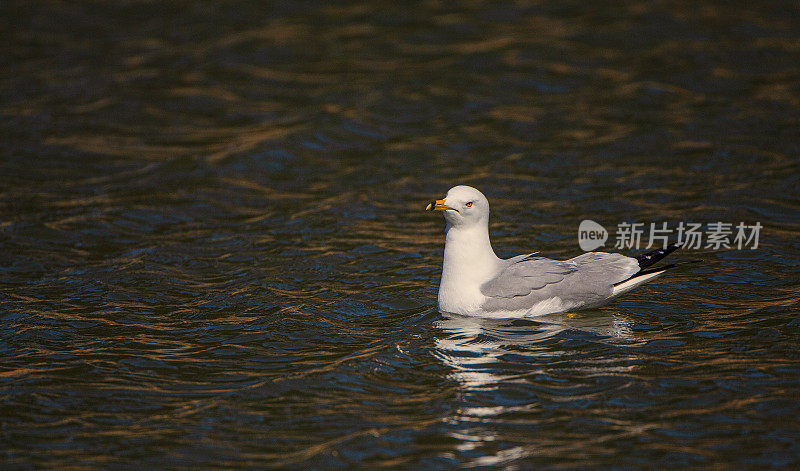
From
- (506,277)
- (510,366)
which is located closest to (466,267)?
(506,277)

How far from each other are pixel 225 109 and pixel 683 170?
7.26m

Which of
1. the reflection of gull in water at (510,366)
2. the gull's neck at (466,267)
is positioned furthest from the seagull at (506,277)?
the reflection of gull in water at (510,366)

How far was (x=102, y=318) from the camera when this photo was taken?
28.2 feet

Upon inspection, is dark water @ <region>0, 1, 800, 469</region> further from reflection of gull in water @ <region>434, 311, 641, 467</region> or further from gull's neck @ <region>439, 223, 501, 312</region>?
gull's neck @ <region>439, 223, 501, 312</region>

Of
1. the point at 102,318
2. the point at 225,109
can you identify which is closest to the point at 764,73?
the point at 225,109

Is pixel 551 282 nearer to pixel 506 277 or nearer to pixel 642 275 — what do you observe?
pixel 506 277

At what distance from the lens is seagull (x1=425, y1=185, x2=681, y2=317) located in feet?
26.5

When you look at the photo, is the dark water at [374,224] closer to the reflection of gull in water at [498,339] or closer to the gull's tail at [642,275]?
the reflection of gull in water at [498,339]

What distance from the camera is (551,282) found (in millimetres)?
8102

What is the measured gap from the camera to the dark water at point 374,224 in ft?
21.1

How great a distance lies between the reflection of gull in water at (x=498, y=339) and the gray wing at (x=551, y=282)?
0.63ft

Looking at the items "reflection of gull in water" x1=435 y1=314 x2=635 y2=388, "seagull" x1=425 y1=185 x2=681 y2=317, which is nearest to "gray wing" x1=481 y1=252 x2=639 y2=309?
"seagull" x1=425 y1=185 x2=681 y2=317

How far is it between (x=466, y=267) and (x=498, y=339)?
0.78m

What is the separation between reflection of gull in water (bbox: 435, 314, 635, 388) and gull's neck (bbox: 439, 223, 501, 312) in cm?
20
